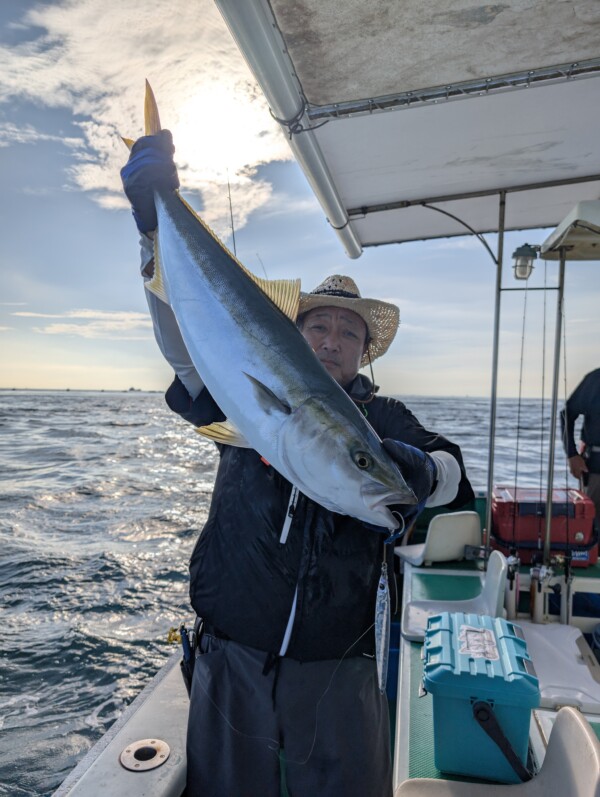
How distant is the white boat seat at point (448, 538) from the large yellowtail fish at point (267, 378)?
3441 millimetres

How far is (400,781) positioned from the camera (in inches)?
89.5

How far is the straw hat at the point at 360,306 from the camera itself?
269 centimetres

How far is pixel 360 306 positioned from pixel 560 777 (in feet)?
6.89

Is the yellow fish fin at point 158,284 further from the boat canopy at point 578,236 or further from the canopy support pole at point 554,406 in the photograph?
the canopy support pole at point 554,406

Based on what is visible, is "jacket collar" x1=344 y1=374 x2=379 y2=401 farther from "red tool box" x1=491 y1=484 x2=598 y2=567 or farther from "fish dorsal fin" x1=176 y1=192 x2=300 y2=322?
"red tool box" x1=491 y1=484 x2=598 y2=567

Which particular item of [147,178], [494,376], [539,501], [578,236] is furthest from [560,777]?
[578,236]

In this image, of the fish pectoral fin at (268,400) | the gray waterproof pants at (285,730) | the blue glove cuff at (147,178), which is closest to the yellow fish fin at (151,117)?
the blue glove cuff at (147,178)

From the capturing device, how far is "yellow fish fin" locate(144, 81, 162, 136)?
232 centimetres

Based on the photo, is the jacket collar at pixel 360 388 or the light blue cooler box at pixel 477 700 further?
the jacket collar at pixel 360 388

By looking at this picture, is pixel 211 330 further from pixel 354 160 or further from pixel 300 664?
pixel 354 160

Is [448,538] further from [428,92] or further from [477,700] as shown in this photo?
[428,92]

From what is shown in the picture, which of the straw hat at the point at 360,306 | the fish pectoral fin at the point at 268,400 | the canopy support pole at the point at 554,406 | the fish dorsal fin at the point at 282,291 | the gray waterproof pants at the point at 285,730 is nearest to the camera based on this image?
the fish pectoral fin at the point at 268,400

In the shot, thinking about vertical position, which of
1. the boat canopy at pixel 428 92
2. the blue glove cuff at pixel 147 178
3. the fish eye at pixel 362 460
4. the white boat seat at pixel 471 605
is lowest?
the white boat seat at pixel 471 605

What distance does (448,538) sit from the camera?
4.79 metres
